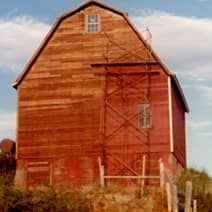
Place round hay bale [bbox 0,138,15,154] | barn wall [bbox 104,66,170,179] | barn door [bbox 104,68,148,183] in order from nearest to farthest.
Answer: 1. barn wall [bbox 104,66,170,179]
2. barn door [bbox 104,68,148,183]
3. round hay bale [bbox 0,138,15,154]

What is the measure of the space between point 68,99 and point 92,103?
4.75 feet

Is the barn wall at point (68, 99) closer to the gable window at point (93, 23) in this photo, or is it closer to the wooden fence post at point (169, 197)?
the gable window at point (93, 23)

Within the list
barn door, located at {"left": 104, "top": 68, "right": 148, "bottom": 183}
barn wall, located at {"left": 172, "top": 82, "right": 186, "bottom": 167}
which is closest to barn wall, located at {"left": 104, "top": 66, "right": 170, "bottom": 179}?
barn door, located at {"left": 104, "top": 68, "right": 148, "bottom": 183}

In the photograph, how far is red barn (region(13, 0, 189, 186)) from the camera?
116 ft

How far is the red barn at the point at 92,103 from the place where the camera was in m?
35.3

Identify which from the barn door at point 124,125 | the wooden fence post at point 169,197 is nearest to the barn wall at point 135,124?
the barn door at point 124,125

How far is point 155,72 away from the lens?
3584cm

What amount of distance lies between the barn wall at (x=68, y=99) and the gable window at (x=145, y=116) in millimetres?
2352

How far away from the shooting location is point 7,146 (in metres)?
40.2

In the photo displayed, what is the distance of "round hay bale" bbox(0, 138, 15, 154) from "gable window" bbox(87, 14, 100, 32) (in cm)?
892

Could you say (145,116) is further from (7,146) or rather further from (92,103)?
(7,146)

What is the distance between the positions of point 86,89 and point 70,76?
127 cm

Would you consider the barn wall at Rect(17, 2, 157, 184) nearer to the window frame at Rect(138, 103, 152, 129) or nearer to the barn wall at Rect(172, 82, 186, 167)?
the window frame at Rect(138, 103, 152, 129)

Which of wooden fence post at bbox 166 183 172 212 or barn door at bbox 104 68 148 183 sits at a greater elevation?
barn door at bbox 104 68 148 183
